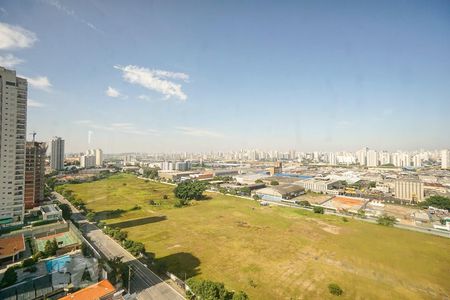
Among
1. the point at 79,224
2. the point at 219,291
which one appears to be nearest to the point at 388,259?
the point at 219,291

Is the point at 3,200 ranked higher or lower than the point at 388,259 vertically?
higher

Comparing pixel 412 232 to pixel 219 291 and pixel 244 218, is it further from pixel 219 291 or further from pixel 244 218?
pixel 219 291

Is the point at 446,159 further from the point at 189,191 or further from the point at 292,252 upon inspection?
the point at 292,252

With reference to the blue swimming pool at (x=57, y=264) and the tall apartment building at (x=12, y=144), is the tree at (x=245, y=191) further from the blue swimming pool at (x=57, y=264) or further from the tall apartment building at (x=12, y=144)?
the tall apartment building at (x=12, y=144)

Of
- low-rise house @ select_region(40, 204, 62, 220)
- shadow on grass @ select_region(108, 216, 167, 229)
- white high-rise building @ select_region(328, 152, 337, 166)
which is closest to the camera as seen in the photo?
low-rise house @ select_region(40, 204, 62, 220)

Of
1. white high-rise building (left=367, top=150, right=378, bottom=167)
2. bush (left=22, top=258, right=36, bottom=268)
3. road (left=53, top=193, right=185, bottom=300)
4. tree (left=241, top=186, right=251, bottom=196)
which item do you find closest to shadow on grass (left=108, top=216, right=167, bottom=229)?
road (left=53, top=193, right=185, bottom=300)

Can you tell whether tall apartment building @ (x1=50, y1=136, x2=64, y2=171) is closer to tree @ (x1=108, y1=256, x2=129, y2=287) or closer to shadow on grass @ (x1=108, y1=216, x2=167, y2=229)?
shadow on grass @ (x1=108, y1=216, x2=167, y2=229)
